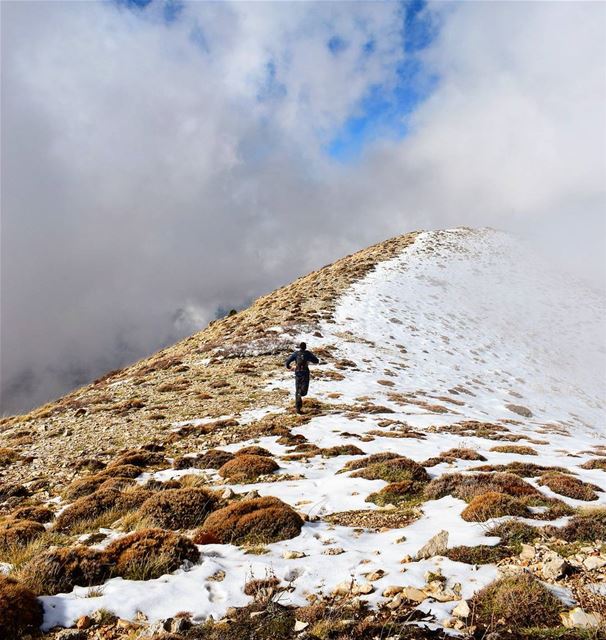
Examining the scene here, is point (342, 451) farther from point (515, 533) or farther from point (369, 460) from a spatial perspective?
point (515, 533)

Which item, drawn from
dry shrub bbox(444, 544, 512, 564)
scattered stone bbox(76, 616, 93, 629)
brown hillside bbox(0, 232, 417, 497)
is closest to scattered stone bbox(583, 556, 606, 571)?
dry shrub bbox(444, 544, 512, 564)

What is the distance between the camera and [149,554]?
23.0 ft

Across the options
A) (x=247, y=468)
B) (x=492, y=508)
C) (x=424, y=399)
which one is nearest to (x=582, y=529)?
(x=492, y=508)

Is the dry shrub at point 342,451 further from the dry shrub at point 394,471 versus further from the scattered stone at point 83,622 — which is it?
the scattered stone at point 83,622

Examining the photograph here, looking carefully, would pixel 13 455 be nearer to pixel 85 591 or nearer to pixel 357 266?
pixel 85 591

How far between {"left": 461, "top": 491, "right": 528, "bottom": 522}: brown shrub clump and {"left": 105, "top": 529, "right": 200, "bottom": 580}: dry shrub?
489cm

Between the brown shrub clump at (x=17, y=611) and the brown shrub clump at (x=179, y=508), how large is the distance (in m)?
3.44

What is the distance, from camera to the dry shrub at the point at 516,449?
1540cm

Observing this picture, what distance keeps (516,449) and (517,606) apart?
11.5 metres

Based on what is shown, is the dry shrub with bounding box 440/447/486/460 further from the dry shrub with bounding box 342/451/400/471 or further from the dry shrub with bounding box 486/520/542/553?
the dry shrub with bounding box 486/520/542/553

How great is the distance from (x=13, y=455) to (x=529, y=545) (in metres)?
16.6

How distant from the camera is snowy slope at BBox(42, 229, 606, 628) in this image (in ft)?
21.0

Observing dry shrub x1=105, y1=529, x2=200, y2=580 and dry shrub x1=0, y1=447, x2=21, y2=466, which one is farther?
dry shrub x1=0, y1=447, x2=21, y2=466

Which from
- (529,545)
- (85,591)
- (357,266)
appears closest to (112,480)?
(85,591)
